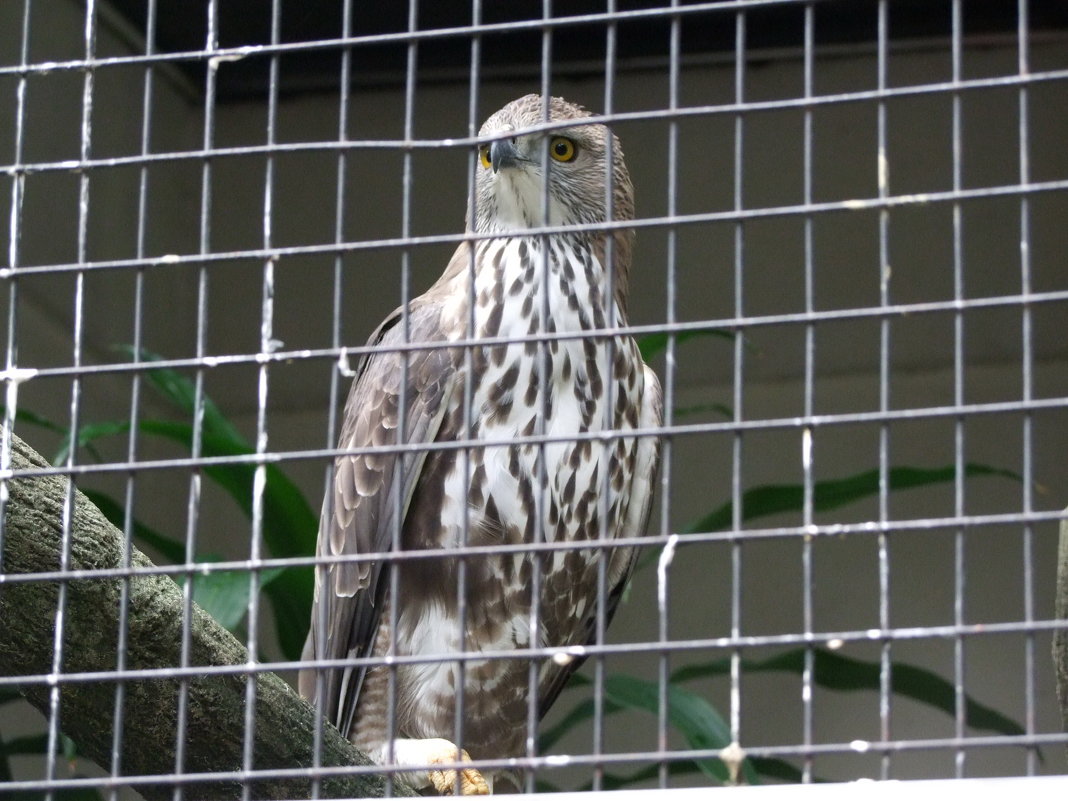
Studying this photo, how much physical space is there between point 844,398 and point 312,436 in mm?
1852

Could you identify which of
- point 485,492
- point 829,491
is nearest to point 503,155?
point 485,492

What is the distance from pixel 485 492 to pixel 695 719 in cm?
85

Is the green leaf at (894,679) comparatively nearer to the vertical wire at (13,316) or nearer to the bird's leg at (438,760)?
the bird's leg at (438,760)

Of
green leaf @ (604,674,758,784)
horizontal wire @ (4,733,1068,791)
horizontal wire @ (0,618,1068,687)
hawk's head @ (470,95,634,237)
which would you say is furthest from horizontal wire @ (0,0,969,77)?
green leaf @ (604,674,758,784)

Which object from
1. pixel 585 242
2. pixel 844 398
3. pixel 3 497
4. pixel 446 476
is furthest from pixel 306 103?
pixel 3 497

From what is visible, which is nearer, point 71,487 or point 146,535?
point 71,487

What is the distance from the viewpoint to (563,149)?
3.55 m

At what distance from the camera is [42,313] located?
528 centimetres

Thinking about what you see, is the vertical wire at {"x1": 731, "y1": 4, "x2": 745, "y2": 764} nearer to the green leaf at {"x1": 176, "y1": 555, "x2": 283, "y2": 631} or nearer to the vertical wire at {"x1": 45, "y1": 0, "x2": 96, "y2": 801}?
the vertical wire at {"x1": 45, "y1": 0, "x2": 96, "y2": 801}

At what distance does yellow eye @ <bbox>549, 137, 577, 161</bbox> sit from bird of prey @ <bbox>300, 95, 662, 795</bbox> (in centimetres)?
20

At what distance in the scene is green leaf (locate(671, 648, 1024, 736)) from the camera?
3854mm

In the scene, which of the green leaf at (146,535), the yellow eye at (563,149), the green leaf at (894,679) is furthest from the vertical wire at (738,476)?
the green leaf at (146,535)

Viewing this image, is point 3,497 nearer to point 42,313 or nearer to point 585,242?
Result: point 585,242

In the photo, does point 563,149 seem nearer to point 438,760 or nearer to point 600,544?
point 438,760
